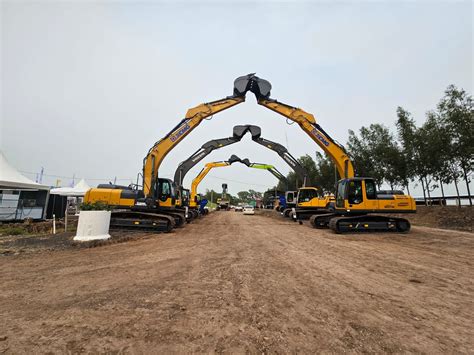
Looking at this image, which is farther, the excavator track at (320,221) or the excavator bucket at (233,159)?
the excavator bucket at (233,159)

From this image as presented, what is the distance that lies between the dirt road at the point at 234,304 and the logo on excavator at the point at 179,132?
29.4ft

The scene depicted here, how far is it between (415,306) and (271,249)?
409 cm

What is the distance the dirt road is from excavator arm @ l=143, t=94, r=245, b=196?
738cm

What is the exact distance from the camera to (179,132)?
551 inches

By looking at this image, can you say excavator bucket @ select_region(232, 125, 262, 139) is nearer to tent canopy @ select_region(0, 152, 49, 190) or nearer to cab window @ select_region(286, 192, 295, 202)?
cab window @ select_region(286, 192, 295, 202)

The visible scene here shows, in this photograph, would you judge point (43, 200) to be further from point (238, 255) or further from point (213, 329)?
point (213, 329)

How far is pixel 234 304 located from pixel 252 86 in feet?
45.6

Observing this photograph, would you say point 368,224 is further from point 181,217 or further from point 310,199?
point 181,217

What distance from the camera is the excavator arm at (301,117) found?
1439 centimetres

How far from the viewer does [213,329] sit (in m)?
2.65

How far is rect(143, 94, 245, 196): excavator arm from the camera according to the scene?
1312 cm

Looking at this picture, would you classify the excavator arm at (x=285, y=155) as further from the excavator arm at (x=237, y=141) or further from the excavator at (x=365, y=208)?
the excavator at (x=365, y=208)

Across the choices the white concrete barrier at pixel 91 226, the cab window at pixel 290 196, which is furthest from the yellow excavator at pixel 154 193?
the cab window at pixel 290 196

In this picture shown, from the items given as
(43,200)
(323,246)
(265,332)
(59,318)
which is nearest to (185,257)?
(59,318)
